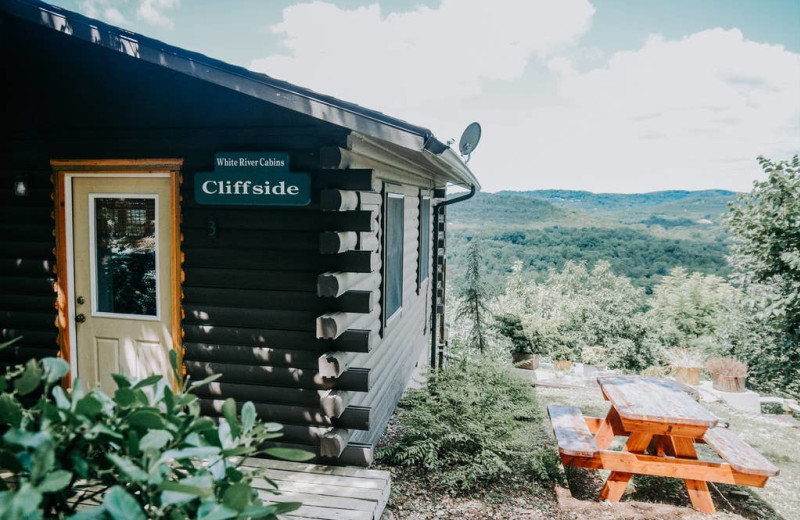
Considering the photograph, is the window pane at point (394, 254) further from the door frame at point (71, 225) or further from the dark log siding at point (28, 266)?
the dark log siding at point (28, 266)

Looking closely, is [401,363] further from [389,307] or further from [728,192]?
[728,192]

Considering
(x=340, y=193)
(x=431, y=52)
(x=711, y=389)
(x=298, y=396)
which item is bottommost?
(x=711, y=389)

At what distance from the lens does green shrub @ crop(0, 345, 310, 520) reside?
3.65 ft

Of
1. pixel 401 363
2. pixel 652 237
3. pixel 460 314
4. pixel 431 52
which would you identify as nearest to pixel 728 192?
pixel 652 237

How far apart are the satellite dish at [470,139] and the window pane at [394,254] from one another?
2072 millimetres

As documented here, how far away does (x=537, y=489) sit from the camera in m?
A: 4.60

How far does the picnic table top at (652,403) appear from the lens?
4.29 meters

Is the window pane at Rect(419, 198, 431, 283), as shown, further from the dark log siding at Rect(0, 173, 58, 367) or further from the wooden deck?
the dark log siding at Rect(0, 173, 58, 367)

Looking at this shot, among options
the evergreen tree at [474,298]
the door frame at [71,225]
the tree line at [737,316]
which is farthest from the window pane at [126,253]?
the evergreen tree at [474,298]

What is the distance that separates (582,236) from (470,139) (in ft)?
179

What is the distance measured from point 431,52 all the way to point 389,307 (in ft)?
221

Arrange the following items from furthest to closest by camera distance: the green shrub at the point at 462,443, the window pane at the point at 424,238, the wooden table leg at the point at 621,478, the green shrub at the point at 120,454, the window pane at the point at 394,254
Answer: the window pane at the point at 424,238 → the window pane at the point at 394,254 → the green shrub at the point at 462,443 → the wooden table leg at the point at 621,478 → the green shrub at the point at 120,454

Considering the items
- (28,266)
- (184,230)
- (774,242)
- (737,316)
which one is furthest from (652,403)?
(737,316)

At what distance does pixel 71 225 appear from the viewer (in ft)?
13.9
